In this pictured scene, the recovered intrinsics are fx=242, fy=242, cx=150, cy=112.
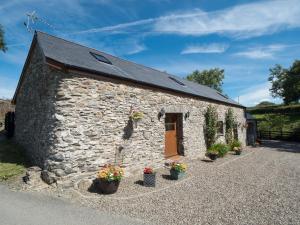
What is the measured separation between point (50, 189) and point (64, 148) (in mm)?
1141

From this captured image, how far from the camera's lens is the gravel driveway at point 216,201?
5297 mm

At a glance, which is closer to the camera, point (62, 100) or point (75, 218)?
point (75, 218)

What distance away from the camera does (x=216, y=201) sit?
6359 millimetres

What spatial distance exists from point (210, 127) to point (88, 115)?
8591 mm

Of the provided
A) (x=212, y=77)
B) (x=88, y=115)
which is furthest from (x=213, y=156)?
(x=212, y=77)

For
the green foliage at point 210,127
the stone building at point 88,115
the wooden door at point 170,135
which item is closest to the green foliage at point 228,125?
the green foliage at point 210,127

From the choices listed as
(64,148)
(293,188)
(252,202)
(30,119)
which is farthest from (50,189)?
(293,188)

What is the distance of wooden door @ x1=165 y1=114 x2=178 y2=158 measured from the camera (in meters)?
11.4

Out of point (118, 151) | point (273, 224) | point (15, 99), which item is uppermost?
point (15, 99)

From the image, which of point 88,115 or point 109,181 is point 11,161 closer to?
point 88,115

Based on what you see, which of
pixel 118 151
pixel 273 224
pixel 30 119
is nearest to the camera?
pixel 273 224

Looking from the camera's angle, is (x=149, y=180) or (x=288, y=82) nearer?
(x=149, y=180)

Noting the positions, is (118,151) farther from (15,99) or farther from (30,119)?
(15,99)

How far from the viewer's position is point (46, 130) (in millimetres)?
7418
